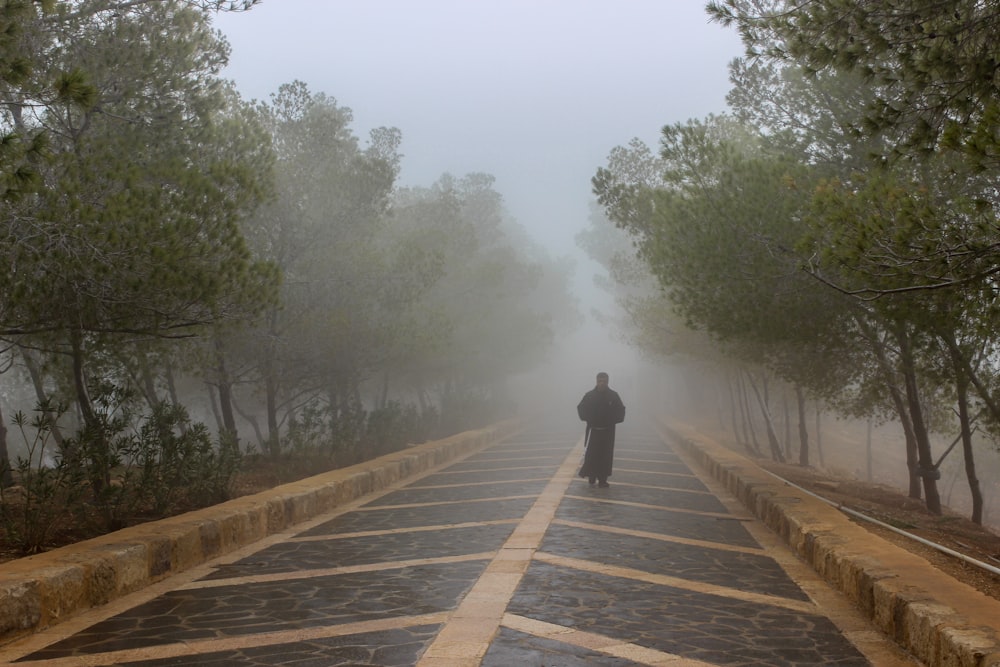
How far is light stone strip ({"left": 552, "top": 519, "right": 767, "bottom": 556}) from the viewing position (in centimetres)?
857

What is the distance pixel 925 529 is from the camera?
10844 mm

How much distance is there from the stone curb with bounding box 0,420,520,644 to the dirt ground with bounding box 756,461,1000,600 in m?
6.35

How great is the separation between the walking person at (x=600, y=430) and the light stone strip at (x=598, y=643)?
876 cm

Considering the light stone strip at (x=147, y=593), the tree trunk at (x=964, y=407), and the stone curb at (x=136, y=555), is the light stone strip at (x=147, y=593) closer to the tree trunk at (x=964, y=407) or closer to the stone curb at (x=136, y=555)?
the stone curb at (x=136, y=555)

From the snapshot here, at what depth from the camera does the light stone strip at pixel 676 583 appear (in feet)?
20.5

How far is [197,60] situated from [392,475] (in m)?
7.06

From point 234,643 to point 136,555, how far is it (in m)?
2.18

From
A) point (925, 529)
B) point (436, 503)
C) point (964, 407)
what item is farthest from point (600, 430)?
point (964, 407)

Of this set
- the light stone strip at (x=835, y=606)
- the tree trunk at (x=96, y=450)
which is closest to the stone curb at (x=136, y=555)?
the tree trunk at (x=96, y=450)

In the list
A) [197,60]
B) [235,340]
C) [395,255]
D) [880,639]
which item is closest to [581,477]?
[235,340]

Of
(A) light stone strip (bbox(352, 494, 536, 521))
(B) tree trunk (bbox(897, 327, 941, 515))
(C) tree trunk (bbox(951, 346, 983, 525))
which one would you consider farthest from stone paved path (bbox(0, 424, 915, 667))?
(B) tree trunk (bbox(897, 327, 941, 515))

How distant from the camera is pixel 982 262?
6910 mm

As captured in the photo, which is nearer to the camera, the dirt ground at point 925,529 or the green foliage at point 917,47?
the green foliage at point 917,47

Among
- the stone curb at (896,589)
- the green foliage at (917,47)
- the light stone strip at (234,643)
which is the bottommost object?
the light stone strip at (234,643)
